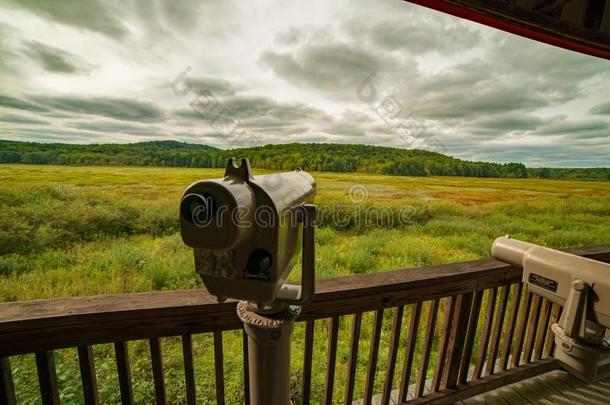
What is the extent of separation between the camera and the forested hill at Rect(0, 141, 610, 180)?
173cm

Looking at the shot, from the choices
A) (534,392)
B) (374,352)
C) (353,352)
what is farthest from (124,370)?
(534,392)

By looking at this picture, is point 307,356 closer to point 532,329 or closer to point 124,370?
point 124,370

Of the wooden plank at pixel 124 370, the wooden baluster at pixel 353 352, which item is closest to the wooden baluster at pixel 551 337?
the wooden baluster at pixel 353 352

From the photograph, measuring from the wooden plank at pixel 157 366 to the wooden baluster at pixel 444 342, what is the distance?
1.36m

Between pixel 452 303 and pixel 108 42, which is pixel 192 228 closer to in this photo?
pixel 452 303

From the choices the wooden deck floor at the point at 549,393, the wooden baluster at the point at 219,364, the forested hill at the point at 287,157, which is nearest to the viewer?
the wooden baluster at the point at 219,364

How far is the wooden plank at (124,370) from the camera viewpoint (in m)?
0.92

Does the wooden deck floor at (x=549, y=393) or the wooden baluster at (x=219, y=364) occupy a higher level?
the wooden baluster at (x=219, y=364)

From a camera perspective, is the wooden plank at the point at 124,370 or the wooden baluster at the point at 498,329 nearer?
the wooden plank at the point at 124,370

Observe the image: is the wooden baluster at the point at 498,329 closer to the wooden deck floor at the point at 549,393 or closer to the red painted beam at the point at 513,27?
the wooden deck floor at the point at 549,393

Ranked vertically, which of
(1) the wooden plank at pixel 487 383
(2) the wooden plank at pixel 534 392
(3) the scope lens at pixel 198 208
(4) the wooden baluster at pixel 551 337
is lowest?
(2) the wooden plank at pixel 534 392

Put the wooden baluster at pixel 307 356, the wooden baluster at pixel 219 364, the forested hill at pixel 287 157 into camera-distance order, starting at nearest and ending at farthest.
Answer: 1. the wooden baluster at pixel 219 364
2. the wooden baluster at pixel 307 356
3. the forested hill at pixel 287 157

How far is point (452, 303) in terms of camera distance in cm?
143

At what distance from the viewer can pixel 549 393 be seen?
1.66 m
